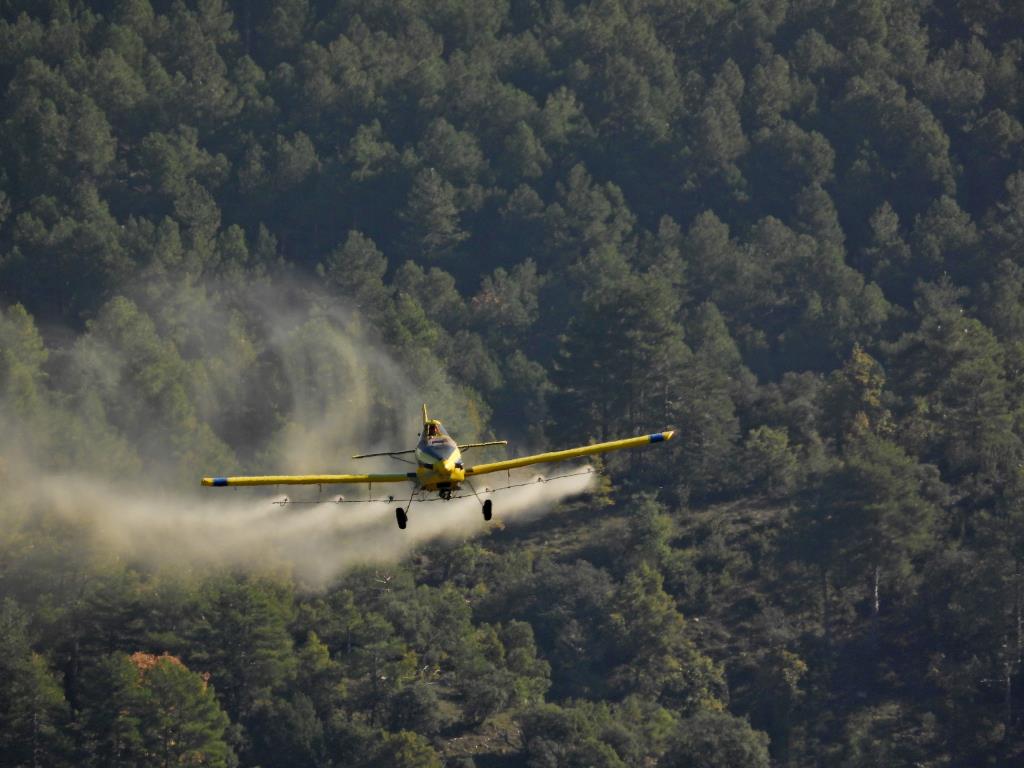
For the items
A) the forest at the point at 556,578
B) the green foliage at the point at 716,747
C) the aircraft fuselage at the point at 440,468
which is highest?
the forest at the point at 556,578

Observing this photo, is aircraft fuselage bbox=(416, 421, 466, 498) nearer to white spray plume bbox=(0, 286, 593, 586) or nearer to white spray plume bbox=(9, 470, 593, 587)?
white spray plume bbox=(0, 286, 593, 586)

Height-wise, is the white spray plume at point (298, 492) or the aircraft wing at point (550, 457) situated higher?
the white spray plume at point (298, 492)

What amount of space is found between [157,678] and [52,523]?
16.0 metres

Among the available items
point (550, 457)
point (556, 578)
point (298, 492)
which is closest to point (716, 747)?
point (556, 578)

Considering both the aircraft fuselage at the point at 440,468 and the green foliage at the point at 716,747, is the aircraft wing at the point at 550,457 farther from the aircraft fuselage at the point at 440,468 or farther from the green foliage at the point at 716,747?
the green foliage at the point at 716,747

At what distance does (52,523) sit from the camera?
149m

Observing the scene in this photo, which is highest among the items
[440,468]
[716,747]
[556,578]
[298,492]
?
[298,492]

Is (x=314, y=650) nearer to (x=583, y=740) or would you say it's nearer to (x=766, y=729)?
(x=583, y=740)

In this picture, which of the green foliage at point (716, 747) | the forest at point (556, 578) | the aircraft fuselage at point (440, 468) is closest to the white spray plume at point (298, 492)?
the forest at point (556, 578)

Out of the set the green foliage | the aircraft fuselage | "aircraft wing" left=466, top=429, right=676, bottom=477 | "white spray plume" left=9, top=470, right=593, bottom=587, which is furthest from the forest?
the aircraft fuselage

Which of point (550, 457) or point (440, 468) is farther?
point (550, 457)

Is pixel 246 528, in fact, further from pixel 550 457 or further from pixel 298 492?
pixel 550 457

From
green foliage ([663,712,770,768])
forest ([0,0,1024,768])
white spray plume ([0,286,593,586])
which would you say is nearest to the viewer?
green foliage ([663,712,770,768])

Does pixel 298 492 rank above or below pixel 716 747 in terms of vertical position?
above
